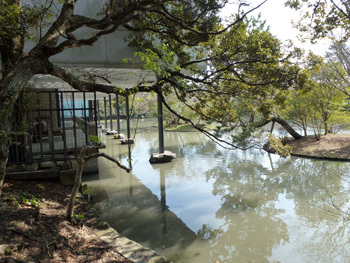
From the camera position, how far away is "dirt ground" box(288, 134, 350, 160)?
515 inches

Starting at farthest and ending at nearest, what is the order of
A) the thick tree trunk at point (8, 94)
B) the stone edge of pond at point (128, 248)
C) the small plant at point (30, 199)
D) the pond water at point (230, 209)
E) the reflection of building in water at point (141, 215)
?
the reflection of building in water at point (141, 215) < the pond water at point (230, 209) < the small plant at point (30, 199) < the thick tree trunk at point (8, 94) < the stone edge of pond at point (128, 248)

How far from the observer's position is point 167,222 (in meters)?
6.09

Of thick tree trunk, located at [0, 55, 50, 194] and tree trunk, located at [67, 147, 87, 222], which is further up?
thick tree trunk, located at [0, 55, 50, 194]

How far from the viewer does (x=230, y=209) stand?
6848 mm

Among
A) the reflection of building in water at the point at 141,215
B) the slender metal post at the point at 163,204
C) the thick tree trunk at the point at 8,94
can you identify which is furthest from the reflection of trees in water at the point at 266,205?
the thick tree trunk at the point at 8,94

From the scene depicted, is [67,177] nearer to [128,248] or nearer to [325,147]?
[128,248]

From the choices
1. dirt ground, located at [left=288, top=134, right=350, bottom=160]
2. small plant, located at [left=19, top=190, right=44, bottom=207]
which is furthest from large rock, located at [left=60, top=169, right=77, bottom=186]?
dirt ground, located at [left=288, top=134, right=350, bottom=160]

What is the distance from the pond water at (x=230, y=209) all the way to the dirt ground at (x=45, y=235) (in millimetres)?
1266

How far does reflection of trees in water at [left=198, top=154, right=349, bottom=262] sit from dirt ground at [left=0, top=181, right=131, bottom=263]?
219 cm

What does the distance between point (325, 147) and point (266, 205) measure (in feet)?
29.0

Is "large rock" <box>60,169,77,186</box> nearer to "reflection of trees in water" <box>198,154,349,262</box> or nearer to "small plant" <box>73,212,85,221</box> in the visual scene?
"small plant" <box>73,212,85,221</box>

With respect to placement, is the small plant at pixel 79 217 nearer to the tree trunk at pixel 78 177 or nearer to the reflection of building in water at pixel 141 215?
the tree trunk at pixel 78 177

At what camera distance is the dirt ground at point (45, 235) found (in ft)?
10.7

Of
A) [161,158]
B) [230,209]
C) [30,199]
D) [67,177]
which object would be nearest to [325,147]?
[161,158]
